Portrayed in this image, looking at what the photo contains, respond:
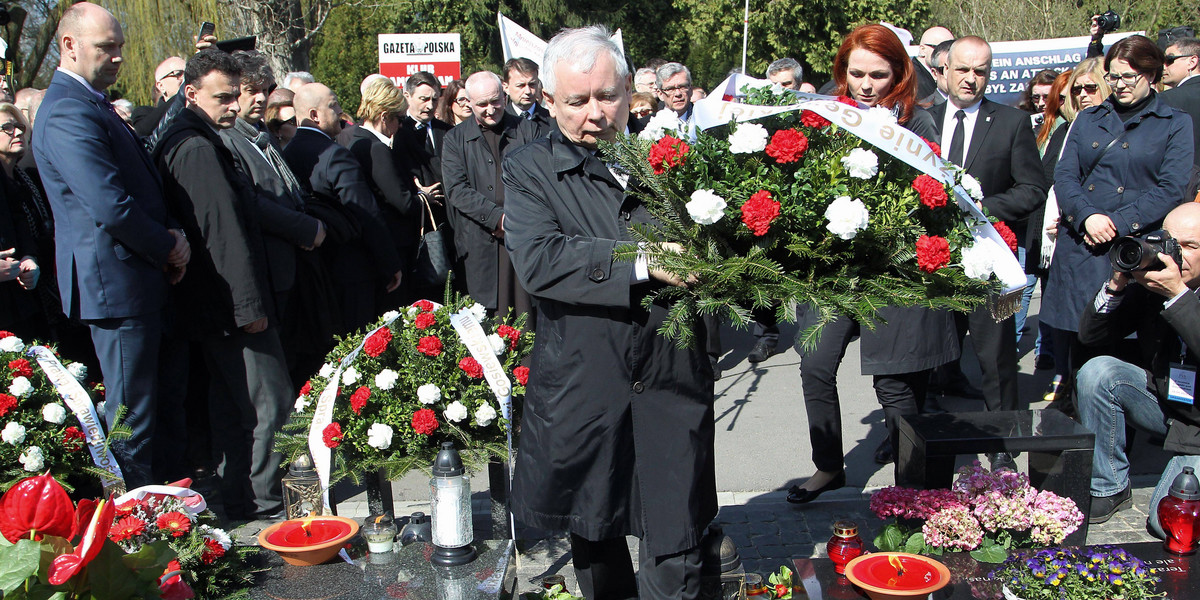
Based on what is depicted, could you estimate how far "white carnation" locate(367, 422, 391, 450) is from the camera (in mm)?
3699

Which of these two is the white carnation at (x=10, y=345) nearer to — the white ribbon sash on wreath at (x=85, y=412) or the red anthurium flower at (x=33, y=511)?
the white ribbon sash on wreath at (x=85, y=412)

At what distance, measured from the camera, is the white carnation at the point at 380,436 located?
3.70 m

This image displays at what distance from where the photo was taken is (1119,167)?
5.62m

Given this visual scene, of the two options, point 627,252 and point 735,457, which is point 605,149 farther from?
point 735,457

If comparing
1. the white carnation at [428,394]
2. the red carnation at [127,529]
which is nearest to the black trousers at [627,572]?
the white carnation at [428,394]

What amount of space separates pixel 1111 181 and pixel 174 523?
17.3 feet

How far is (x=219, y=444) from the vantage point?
16.5ft

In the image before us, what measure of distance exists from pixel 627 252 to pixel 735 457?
333cm

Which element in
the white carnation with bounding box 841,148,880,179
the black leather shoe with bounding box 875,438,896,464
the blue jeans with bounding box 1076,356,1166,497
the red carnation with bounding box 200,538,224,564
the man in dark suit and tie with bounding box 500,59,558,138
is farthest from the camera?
the man in dark suit and tie with bounding box 500,59,558,138

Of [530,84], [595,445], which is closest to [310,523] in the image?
[595,445]

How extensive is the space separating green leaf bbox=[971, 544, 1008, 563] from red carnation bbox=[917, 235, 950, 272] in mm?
1558

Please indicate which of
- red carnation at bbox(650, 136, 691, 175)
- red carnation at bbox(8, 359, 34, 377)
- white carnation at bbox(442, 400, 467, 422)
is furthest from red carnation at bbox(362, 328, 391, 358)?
red carnation at bbox(650, 136, 691, 175)

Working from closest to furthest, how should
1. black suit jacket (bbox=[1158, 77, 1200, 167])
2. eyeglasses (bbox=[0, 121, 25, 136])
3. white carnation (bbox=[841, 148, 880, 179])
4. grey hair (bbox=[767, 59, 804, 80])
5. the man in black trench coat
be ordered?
1. white carnation (bbox=[841, 148, 880, 179])
2. the man in black trench coat
3. eyeglasses (bbox=[0, 121, 25, 136])
4. black suit jacket (bbox=[1158, 77, 1200, 167])
5. grey hair (bbox=[767, 59, 804, 80])

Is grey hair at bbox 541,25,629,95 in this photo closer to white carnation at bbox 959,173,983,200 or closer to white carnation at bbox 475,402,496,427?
white carnation at bbox 959,173,983,200
